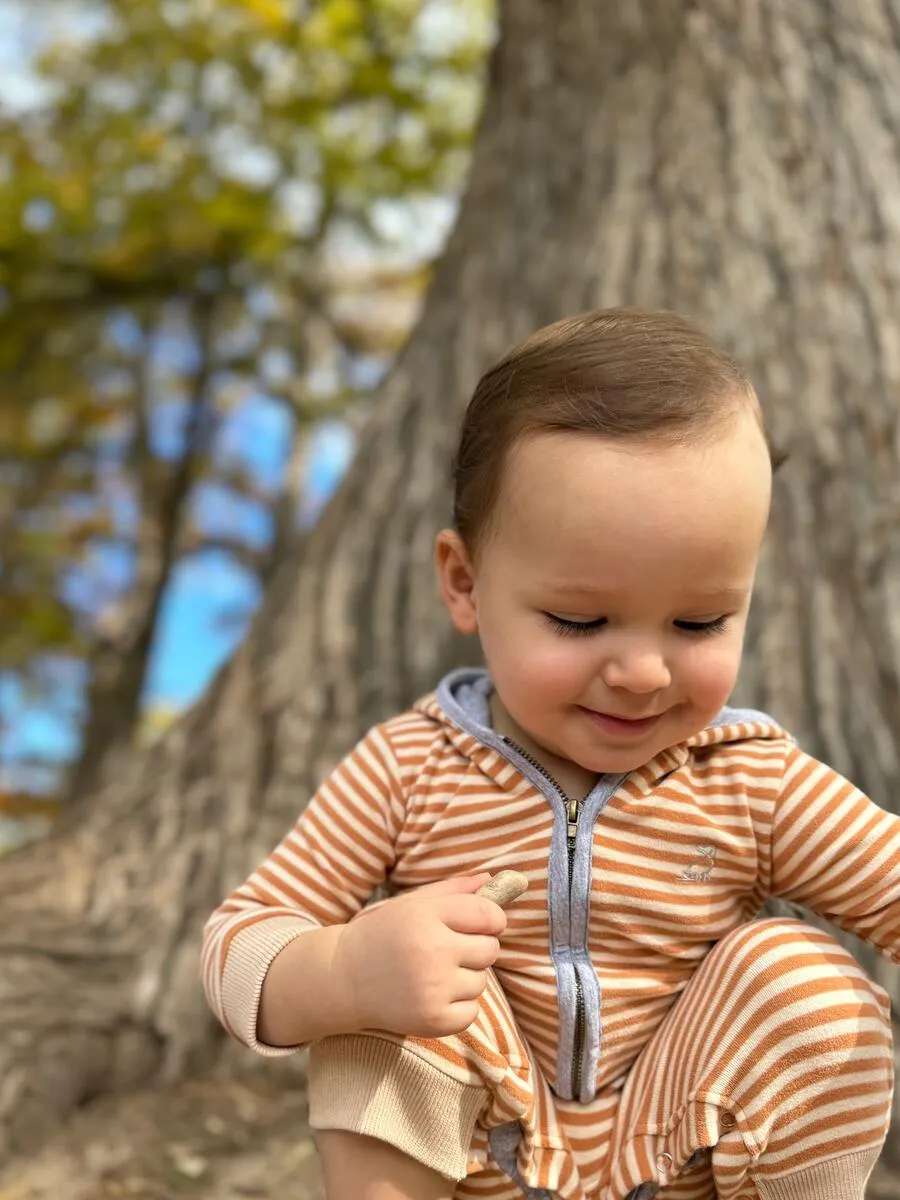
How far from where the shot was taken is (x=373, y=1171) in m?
1.44

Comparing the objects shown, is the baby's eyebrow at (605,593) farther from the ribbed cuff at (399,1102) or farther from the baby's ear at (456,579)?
the ribbed cuff at (399,1102)

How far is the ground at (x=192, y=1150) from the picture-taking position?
82.7 inches

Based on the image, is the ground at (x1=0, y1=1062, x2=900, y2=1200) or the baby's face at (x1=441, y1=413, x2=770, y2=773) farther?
the ground at (x1=0, y1=1062, x2=900, y2=1200)

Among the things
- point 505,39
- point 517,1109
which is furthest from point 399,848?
point 505,39

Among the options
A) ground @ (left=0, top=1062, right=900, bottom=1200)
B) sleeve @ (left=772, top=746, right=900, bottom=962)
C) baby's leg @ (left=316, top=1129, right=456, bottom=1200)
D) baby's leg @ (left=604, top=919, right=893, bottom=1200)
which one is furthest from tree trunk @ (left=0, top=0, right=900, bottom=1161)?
baby's leg @ (left=316, top=1129, right=456, bottom=1200)

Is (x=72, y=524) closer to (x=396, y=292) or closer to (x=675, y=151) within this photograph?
(x=396, y=292)

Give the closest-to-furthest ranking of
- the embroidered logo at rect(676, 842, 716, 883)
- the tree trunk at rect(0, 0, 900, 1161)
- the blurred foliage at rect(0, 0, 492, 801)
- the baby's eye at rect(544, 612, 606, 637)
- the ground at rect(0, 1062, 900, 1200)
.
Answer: the baby's eye at rect(544, 612, 606, 637) → the embroidered logo at rect(676, 842, 716, 883) → the ground at rect(0, 1062, 900, 1200) → the tree trunk at rect(0, 0, 900, 1161) → the blurred foliage at rect(0, 0, 492, 801)

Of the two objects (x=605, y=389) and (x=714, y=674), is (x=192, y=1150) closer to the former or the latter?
(x=714, y=674)

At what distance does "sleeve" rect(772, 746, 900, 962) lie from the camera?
4.91 ft

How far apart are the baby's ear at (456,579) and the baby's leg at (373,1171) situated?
63 cm

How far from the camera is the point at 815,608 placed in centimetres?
248

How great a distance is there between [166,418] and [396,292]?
2.08m

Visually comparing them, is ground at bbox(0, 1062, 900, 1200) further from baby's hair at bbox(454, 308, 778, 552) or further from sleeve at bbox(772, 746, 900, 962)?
baby's hair at bbox(454, 308, 778, 552)

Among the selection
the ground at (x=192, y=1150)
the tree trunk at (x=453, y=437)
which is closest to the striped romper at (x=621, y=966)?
the ground at (x=192, y=1150)
